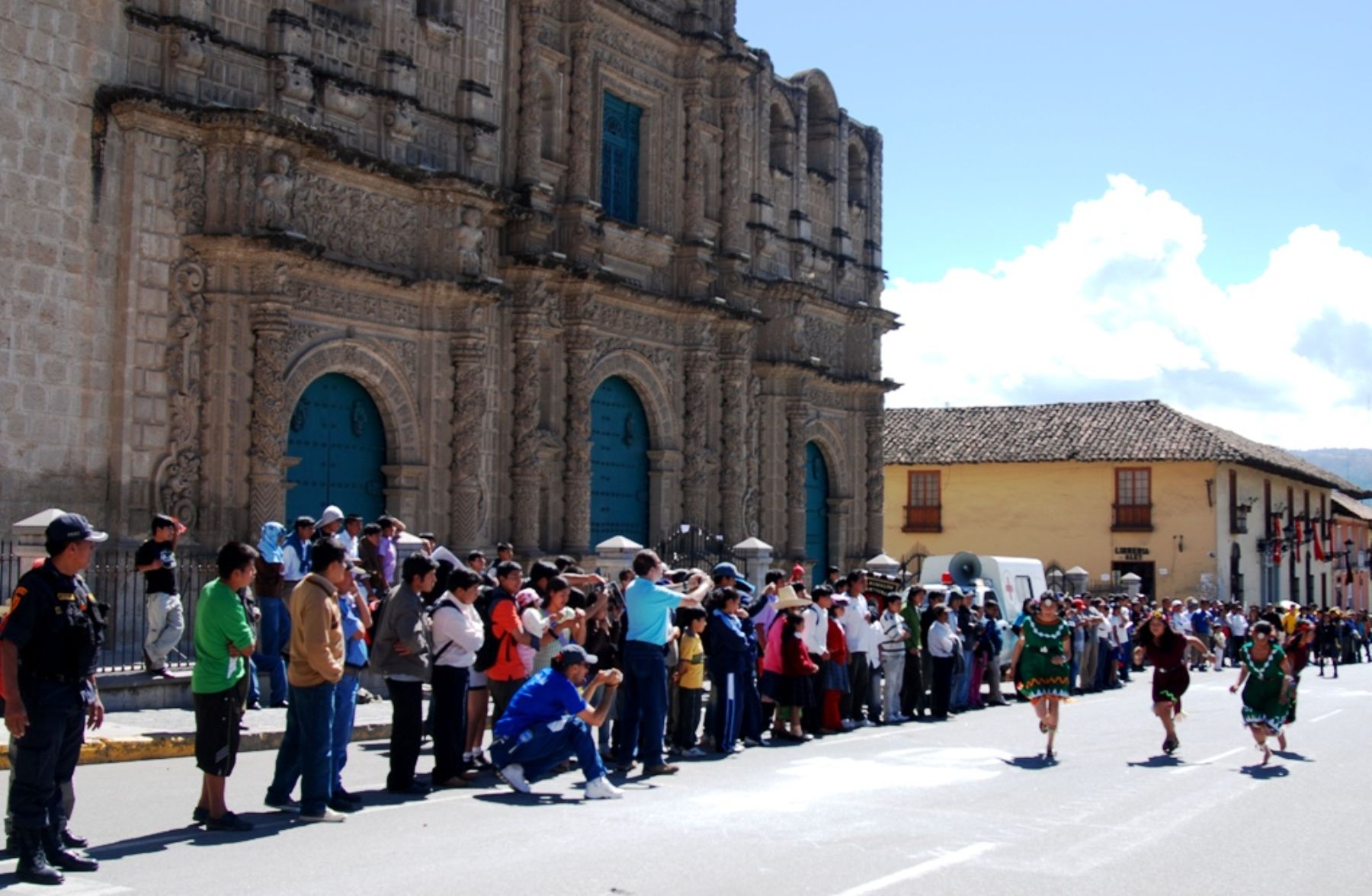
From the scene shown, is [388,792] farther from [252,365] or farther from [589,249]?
[589,249]

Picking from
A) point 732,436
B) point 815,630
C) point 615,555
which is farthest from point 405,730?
point 732,436

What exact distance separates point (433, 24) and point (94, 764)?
11.9 m

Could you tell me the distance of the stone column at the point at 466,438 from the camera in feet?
66.9

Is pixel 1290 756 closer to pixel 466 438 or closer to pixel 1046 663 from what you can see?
pixel 1046 663

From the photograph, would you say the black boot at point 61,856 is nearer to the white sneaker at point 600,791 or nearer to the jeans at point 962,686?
the white sneaker at point 600,791

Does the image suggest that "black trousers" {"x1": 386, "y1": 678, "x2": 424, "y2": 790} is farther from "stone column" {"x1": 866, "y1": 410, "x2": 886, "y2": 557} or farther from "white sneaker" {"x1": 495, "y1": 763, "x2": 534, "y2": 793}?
"stone column" {"x1": 866, "y1": 410, "x2": 886, "y2": 557}

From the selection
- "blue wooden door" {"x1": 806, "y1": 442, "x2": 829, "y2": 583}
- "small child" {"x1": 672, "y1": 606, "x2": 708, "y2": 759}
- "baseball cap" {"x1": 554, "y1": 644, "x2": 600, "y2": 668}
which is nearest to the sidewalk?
"baseball cap" {"x1": 554, "y1": 644, "x2": 600, "y2": 668}

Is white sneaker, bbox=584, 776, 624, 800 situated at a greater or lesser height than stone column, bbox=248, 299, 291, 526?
lesser

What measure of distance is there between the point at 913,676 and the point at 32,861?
12161 millimetres

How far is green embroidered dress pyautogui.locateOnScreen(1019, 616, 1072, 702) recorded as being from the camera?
46.8ft

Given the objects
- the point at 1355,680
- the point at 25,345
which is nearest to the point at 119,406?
the point at 25,345

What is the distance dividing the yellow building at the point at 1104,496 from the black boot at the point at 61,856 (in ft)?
137

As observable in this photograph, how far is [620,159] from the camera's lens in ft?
83.4

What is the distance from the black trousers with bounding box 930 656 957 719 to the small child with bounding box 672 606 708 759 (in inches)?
217
